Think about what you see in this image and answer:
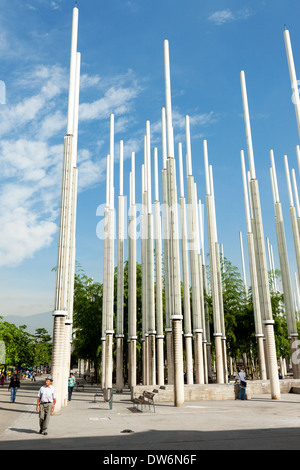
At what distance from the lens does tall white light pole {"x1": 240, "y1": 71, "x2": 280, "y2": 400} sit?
76.1 ft

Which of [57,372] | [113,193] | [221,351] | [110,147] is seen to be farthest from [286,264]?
[57,372]

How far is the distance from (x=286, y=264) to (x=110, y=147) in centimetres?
1789

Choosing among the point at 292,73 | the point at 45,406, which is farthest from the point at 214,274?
the point at 45,406

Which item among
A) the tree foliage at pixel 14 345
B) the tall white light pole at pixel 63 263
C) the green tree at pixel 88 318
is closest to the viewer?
the tall white light pole at pixel 63 263

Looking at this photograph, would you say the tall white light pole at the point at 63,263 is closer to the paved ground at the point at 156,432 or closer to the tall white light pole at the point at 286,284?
the paved ground at the point at 156,432

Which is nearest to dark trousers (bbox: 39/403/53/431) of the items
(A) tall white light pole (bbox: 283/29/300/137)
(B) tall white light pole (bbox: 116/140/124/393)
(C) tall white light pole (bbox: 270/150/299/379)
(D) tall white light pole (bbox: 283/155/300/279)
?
(B) tall white light pole (bbox: 116/140/124/393)

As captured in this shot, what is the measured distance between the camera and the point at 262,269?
24859mm

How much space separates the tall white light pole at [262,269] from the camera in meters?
23.2

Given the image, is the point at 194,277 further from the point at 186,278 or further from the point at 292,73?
the point at 292,73

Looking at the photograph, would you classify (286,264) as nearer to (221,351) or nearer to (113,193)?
(221,351)

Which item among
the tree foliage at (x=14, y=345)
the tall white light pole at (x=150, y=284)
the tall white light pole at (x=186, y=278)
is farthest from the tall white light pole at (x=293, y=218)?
the tree foliage at (x=14, y=345)

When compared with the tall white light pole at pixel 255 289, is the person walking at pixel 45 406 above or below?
below

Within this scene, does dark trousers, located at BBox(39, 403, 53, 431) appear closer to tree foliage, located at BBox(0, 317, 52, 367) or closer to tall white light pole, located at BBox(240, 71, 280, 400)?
tall white light pole, located at BBox(240, 71, 280, 400)

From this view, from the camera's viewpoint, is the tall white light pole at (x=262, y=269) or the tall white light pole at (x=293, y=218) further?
the tall white light pole at (x=293, y=218)
